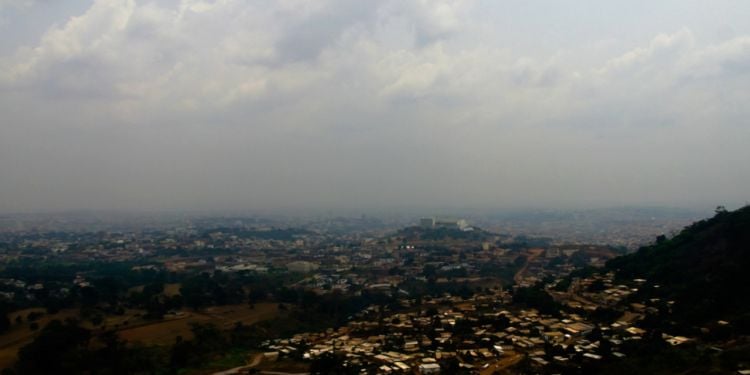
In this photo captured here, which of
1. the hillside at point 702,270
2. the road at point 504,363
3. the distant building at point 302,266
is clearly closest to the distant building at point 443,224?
the distant building at point 302,266

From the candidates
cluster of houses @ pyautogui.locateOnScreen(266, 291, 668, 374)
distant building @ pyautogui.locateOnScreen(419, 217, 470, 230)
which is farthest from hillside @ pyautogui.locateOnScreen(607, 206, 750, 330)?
distant building @ pyautogui.locateOnScreen(419, 217, 470, 230)

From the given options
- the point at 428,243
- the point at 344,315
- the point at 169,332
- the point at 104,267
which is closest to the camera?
the point at 169,332

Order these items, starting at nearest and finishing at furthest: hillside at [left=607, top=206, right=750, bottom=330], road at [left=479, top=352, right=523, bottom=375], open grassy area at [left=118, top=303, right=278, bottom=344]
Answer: road at [left=479, top=352, right=523, bottom=375] < hillside at [left=607, top=206, right=750, bottom=330] < open grassy area at [left=118, top=303, right=278, bottom=344]

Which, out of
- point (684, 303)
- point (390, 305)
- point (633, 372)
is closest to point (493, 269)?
point (390, 305)

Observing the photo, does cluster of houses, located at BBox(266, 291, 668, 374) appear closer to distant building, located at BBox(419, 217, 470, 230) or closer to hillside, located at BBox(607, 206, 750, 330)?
hillside, located at BBox(607, 206, 750, 330)

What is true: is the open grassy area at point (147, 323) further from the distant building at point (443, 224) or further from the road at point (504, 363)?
the distant building at point (443, 224)

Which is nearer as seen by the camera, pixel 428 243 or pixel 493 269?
pixel 493 269

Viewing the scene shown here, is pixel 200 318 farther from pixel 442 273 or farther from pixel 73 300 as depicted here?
pixel 442 273

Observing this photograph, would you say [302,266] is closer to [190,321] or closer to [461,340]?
[190,321]

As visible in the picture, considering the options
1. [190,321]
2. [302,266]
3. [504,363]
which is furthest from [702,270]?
[302,266]

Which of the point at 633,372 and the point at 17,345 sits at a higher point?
the point at 633,372
